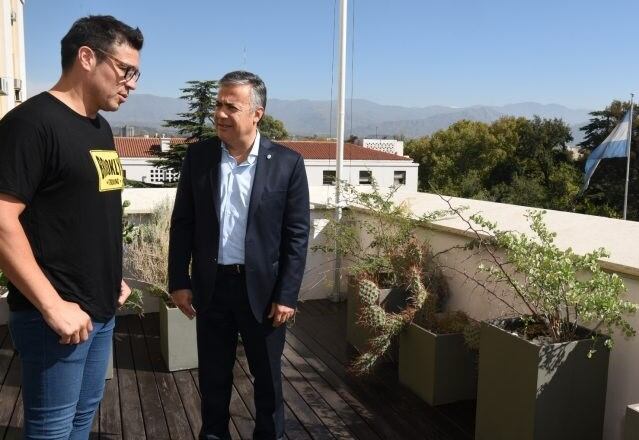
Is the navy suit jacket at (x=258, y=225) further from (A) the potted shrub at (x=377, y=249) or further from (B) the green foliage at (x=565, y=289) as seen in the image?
(A) the potted shrub at (x=377, y=249)

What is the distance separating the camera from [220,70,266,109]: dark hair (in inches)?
81.5

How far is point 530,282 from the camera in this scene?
2.25 metres

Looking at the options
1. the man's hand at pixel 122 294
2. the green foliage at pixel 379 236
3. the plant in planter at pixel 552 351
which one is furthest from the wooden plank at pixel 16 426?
the plant in planter at pixel 552 351

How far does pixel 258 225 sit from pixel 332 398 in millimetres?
1293

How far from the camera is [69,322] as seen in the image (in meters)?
1.35

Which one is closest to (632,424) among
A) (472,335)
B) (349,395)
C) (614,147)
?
(472,335)

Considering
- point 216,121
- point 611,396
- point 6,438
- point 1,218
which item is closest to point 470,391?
point 611,396

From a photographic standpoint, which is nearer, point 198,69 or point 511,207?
point 511,207

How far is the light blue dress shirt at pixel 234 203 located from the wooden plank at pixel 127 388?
1044mm

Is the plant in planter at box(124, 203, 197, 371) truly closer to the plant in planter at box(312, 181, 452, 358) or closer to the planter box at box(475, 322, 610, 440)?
the plant in planter at box(312, 181, 452, 358)

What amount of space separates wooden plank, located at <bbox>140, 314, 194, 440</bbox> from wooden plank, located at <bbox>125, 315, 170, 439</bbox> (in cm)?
2

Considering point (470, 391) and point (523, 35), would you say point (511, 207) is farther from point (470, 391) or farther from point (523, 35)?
point (523, 35)

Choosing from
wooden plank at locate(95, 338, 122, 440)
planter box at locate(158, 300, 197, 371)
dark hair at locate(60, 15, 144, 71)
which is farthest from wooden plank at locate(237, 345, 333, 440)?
dark hair at locate(60, 15, 144, 71)

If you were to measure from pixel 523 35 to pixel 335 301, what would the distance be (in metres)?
109
